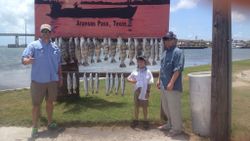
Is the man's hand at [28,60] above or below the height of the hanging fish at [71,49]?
below

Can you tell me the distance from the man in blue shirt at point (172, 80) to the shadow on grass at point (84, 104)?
2.40 metres

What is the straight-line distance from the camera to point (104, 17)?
9.19m

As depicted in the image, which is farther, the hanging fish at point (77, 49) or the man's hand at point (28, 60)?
the hanging fish at point (77, 49)

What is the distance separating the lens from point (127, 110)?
9398 mm

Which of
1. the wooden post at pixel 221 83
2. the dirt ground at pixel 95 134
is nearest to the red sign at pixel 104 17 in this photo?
the dirt ground at pixel 95 134

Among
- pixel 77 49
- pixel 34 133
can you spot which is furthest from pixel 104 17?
pixel 34 133

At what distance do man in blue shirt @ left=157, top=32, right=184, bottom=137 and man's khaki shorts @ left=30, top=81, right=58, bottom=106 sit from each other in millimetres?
1950

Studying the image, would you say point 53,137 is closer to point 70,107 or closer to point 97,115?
point 97,115

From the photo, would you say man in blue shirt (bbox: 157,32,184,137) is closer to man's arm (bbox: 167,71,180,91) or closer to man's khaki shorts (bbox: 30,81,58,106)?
man's arm (bbox: 167,71,180,91)

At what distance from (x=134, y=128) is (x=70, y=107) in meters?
2.14

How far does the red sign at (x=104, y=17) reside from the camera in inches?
352

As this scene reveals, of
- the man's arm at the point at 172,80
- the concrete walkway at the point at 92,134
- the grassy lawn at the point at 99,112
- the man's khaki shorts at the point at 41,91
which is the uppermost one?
the man's arm at the point at 172,80

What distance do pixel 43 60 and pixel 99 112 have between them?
204 cm

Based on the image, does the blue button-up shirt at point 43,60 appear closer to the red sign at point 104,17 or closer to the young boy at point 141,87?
the young boy at point 141,87
